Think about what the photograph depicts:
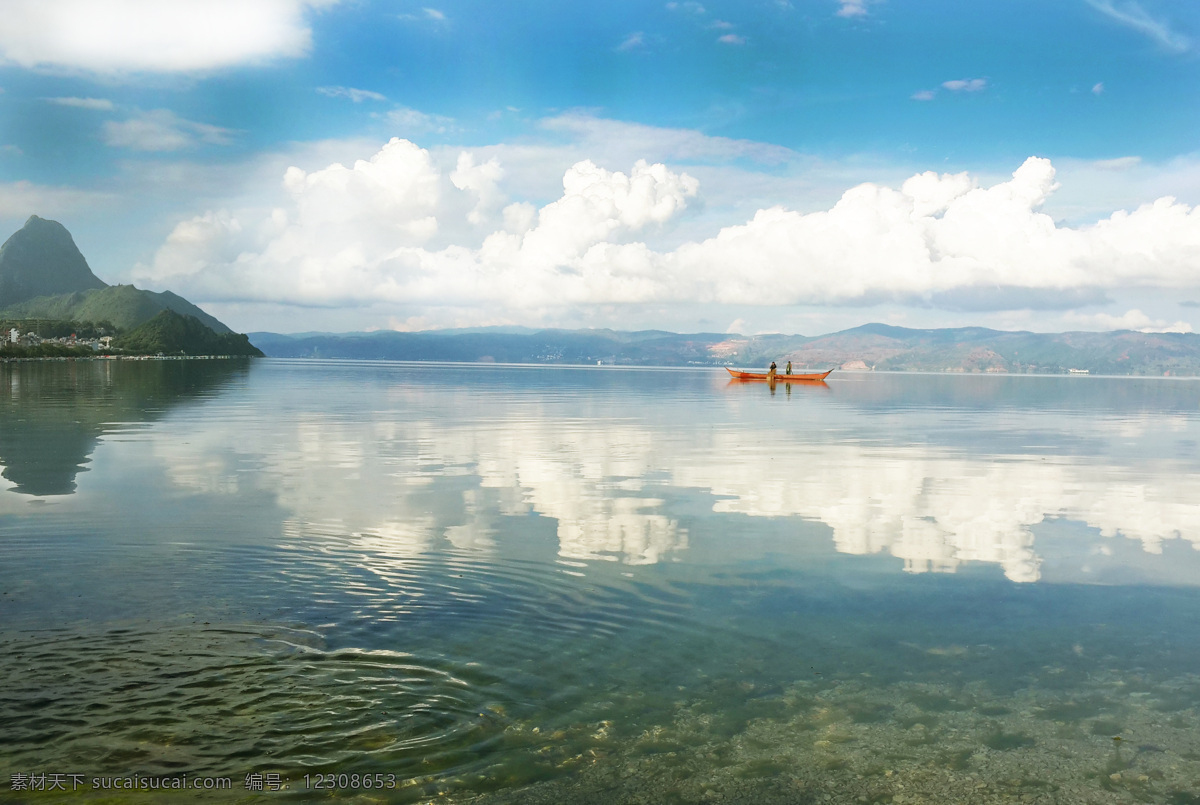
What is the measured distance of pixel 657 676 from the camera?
39.1ft

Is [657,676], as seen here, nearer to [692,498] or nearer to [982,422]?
[692,498]

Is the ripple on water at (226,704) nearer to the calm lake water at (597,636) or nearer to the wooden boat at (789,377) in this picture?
the calm lake water at (597,636)

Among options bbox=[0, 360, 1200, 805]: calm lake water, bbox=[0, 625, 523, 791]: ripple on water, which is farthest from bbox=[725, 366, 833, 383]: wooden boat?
bbox=[0, 625, 523, 791]: ripple on water

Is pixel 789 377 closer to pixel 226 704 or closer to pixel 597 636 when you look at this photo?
pixel 597 636

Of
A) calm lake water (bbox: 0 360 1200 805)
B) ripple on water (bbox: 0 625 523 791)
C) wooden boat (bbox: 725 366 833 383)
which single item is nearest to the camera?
ripple on water (bbox: 0 625 523 791)

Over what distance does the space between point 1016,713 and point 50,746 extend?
12072 millimetres

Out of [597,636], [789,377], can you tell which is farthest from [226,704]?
[789,377]

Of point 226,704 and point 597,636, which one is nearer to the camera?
point 226,704

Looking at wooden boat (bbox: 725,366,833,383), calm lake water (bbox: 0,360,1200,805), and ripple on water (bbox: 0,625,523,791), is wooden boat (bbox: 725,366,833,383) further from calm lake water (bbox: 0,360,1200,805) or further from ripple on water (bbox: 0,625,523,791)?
ripple on water (bbox: 0,625,523,791)

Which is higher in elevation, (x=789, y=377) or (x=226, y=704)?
(x=789, y=377)

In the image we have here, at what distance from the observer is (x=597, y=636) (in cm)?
1348

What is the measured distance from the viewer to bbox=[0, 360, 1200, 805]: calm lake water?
930cm

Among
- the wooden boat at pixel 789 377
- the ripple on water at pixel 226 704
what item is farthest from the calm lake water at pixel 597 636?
the wooden boat at pixel 789 377

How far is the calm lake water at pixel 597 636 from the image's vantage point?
30.5 feet
